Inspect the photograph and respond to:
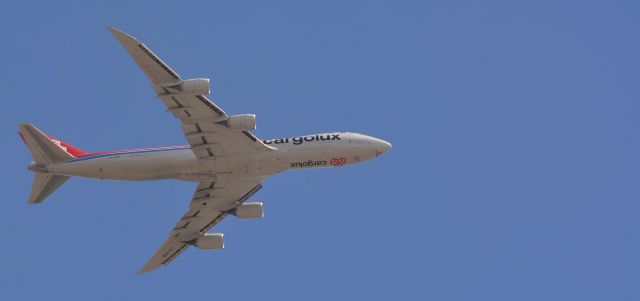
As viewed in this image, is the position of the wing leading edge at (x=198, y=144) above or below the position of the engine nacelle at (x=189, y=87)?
below

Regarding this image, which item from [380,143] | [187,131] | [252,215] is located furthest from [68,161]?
[380,143]

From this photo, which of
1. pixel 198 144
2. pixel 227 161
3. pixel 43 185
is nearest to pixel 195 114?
pixel 198 144

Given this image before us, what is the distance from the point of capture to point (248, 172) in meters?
82.2

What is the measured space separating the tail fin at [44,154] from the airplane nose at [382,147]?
23846 millimetres

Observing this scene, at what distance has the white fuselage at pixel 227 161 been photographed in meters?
80.1

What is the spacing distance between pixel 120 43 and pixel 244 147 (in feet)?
46.3

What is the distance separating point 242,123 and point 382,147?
40.7 feet

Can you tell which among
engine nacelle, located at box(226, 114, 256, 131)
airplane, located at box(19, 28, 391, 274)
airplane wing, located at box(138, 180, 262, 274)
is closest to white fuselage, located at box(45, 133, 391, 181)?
airplane, located at box(19, 28, 391, 274)

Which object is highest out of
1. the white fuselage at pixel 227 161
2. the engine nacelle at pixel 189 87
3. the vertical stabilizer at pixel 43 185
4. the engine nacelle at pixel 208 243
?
the engine nacelle at pixel 189 87

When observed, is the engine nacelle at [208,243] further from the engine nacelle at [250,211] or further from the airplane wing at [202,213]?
the engine nacelle at [250,211]

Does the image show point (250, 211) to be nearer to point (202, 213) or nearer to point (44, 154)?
point (202, 213)

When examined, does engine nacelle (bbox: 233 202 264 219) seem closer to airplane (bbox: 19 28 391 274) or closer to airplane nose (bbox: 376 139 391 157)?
airplane (bbox: 19 28 391 274)

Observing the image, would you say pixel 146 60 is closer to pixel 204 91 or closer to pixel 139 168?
pixel 204 91

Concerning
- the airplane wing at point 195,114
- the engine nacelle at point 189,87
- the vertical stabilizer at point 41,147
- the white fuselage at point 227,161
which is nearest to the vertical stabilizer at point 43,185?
the white fuselage at point 227,161
